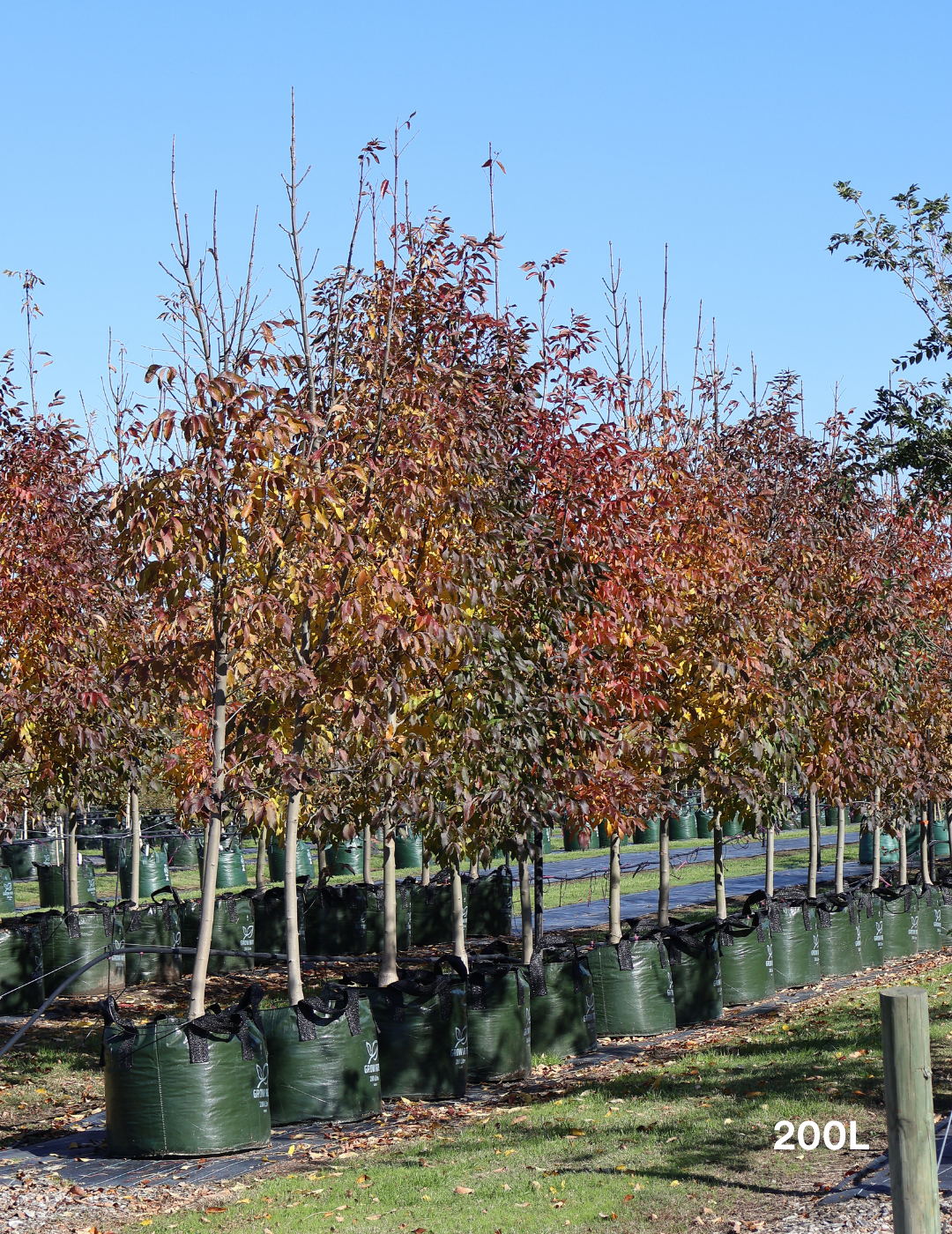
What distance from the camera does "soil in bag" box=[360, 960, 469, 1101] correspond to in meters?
8.94

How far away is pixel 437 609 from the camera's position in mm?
8703

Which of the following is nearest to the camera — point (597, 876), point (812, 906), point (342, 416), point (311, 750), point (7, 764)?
point (342, 416)

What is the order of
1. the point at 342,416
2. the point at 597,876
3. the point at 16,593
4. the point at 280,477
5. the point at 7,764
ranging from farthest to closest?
1. the point at 597,876
2. the point at 7,764
3. the point at 16,593
4. the point at 342,416
5. the point at 280,477

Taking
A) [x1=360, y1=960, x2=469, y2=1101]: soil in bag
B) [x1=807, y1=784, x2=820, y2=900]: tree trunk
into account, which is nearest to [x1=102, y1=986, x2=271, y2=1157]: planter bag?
[x1=360, y1=960, x2=469, y2=1101]: soil in bag

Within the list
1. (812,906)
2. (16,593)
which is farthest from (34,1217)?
(812,906)

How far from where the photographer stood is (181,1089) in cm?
757

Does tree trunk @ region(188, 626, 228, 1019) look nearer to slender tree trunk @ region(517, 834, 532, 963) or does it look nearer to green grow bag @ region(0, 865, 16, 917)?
slender tree trunk @ region(517, 834, 532, 963)

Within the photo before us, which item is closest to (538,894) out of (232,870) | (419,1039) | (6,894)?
(419,1039)

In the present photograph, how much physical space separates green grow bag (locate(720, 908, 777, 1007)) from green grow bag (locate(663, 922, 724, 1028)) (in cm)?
61

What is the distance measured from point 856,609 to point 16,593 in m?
8.60

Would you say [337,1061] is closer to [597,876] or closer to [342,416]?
[342,416]

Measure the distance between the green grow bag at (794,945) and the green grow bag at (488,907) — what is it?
544cm

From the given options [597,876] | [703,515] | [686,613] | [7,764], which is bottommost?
[597,876]

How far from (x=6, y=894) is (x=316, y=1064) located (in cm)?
1774
